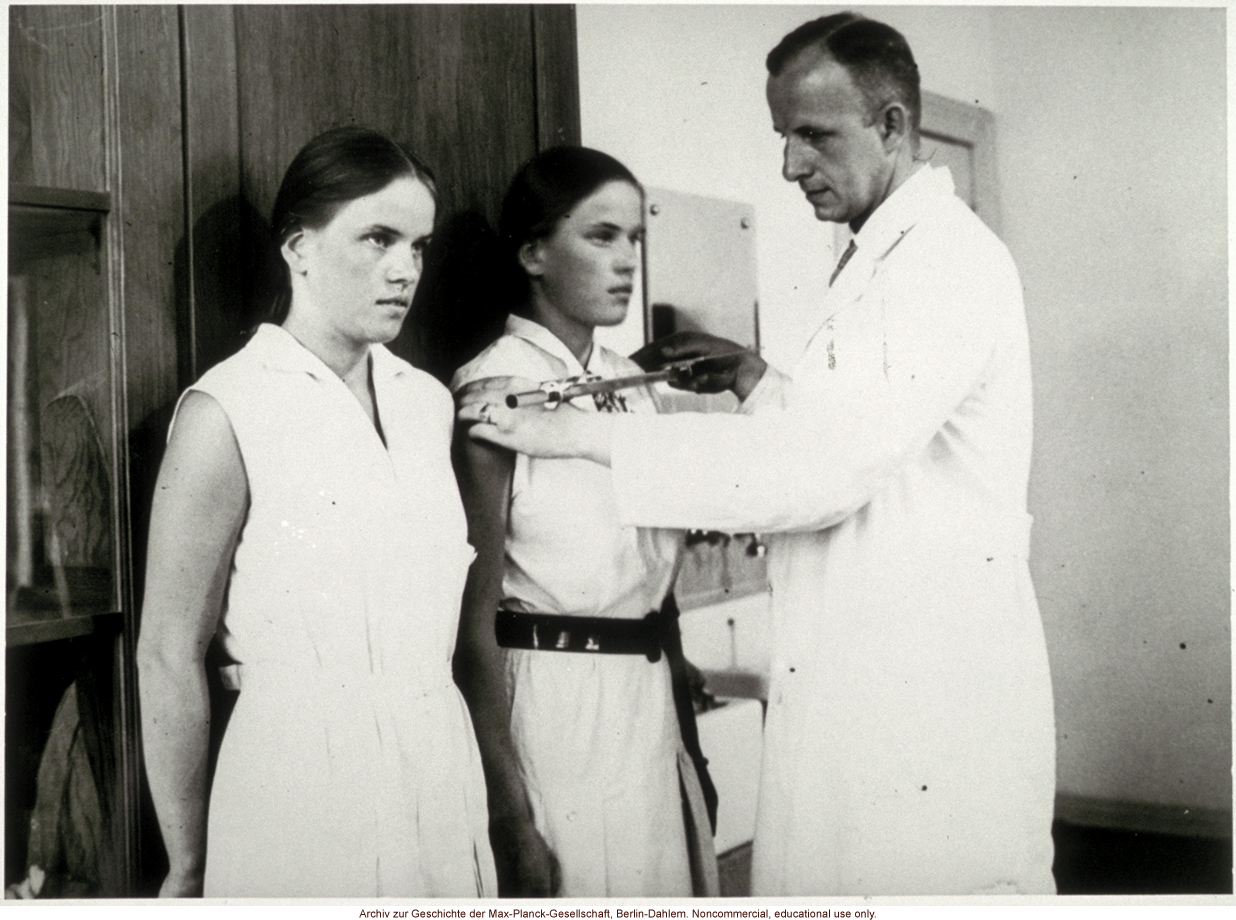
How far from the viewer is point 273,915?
1124mm

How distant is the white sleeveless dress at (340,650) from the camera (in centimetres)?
104

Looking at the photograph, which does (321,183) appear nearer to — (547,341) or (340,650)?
(547,341)

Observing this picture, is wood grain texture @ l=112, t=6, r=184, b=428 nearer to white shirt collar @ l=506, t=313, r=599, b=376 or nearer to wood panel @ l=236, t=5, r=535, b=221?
wood panel @ l=236, t=5, r=535, b=221

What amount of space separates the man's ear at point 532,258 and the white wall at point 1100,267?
0.15 metres

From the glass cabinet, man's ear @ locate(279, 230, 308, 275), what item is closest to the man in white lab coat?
man's ear @ locate(279, 230, 308, 275)

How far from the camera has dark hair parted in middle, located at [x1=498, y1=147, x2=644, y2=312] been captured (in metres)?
1.22

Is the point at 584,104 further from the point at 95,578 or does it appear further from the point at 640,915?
the point at 640,915

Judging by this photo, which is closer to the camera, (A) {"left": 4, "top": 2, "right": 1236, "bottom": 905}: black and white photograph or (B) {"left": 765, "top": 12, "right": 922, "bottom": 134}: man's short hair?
(A) {"left": 4, "top": 2, "right": 1236, "bottom": 905}: black and white photograph

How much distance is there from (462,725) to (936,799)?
1.66 ft

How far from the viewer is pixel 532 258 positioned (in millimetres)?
1236

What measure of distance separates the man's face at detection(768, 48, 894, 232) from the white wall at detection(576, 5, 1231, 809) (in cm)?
2

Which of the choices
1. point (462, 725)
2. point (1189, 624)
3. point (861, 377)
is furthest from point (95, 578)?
point (1189, 624)

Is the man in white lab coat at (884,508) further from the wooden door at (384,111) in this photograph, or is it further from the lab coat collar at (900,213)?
the wooden door at (384,111)

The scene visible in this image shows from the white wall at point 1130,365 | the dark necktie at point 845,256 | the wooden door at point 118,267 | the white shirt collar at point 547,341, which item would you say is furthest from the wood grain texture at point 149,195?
the white wall at point 1130,365
